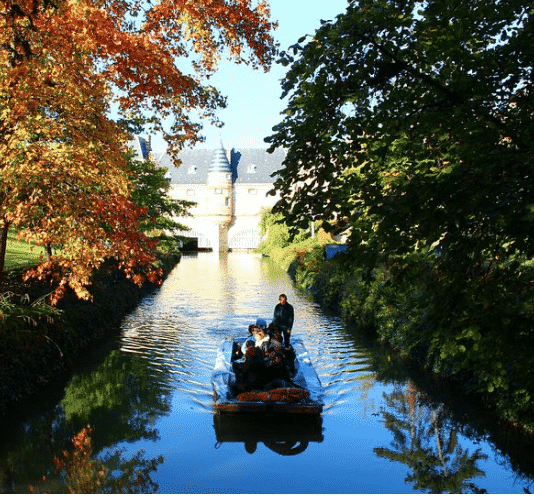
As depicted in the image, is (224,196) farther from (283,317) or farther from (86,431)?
(86,431)

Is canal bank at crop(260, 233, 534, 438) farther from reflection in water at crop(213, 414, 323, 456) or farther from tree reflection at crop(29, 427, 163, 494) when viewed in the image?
tree reflection at crop(29, 427, 163, 494)

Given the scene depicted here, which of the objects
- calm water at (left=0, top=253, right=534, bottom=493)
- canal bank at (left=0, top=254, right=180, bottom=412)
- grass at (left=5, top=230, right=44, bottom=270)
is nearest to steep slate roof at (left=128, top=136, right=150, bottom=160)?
grass at (left=5, top=230, right=44, bottom=270)

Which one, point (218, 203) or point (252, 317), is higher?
point (218, 203)

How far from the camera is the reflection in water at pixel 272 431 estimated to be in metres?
10.9

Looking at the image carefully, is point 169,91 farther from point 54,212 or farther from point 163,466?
point 163,466

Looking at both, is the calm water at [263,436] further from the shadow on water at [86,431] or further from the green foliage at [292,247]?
the green foliage at [292,247]

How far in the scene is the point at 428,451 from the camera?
418 inches

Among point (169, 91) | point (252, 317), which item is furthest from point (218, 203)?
point (169, 91)

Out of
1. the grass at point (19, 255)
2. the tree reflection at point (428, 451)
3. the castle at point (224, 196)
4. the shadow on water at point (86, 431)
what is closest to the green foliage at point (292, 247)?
the castle at point (224, 196)

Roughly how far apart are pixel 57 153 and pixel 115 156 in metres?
1.09

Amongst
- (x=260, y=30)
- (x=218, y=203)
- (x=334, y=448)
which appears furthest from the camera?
(x=218, y=203)

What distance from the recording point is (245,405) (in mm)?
11602

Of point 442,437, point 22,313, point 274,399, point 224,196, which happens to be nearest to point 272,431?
point 274,399

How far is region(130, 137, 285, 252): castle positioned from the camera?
260ft
